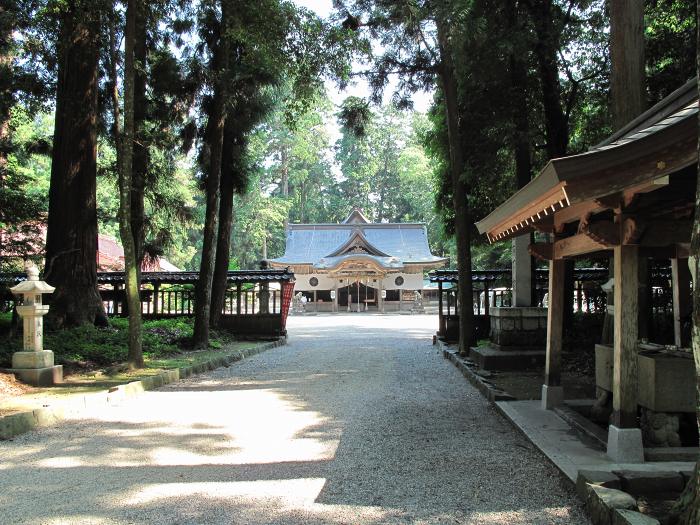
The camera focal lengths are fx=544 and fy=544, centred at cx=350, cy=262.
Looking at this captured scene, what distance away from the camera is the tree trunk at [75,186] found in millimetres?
11469

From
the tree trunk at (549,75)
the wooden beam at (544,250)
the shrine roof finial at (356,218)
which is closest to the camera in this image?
the wooden beam at (544,250)

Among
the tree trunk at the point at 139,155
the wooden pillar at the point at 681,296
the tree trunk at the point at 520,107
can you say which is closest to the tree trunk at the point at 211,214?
the tree trunk at the point at 139,155

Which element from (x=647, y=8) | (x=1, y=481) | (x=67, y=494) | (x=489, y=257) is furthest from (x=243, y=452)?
(x=489, y=257)

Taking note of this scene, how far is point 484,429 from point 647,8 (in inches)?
371

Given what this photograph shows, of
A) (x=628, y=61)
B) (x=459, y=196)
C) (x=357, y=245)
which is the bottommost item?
(x=459, y=196)

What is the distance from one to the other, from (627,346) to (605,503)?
143cm

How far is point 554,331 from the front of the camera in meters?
5.89

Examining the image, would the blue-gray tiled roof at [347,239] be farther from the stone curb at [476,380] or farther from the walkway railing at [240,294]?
the stone curb at [476,380]

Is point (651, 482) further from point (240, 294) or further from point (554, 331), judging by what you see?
point (240, 294)

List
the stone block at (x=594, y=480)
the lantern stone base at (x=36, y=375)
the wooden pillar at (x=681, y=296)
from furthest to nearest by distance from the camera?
the lantern stone base at (x=36, y=375) < the wooden pillar at (x=681, y=296) < the stone block at (x=594, y=480)

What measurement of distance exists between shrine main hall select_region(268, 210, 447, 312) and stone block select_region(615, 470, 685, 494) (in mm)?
30665

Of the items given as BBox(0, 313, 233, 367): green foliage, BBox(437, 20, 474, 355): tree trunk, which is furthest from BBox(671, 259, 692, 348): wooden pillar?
BBox(0, 313, 233, 367): green foliage

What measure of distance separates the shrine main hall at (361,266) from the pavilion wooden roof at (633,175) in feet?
97.0

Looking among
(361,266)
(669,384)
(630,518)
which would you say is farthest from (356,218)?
(630,518)
